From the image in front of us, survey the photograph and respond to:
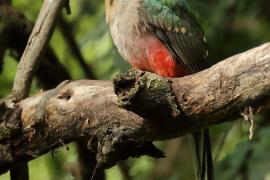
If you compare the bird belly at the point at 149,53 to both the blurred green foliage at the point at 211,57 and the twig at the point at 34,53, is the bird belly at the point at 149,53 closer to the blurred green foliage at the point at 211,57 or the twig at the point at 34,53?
the twig at the point at 34,53

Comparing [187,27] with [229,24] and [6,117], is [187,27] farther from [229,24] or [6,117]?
[229,24]

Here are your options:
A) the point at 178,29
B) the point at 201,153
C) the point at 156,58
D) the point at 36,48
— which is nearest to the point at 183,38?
the point at 178,29

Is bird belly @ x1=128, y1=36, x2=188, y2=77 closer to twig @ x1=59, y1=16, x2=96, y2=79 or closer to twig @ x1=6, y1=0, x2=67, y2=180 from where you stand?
twig @ x1=6, y1=0, x2=67, y2=180

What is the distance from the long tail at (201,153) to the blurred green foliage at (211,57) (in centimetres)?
7

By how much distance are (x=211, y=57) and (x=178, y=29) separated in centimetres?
120

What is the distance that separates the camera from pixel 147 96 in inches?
103

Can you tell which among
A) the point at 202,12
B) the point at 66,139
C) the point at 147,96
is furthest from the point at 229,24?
the point at 147,96

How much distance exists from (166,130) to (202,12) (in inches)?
86.1

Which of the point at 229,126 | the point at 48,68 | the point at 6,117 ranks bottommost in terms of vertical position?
the point at 229,126

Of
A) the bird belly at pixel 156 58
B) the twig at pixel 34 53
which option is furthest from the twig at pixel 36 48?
the bird belly at pixel 156 58

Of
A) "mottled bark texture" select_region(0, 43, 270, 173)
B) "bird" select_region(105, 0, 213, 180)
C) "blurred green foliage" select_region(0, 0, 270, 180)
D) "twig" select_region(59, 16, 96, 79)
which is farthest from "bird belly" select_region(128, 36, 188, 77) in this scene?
"twig" select_region(59, 16, 96, 79)

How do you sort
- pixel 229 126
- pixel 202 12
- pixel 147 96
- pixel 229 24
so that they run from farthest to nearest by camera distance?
pixel 229 24 → pixel 202 12 → pixel 229 126 → pixel 147 96

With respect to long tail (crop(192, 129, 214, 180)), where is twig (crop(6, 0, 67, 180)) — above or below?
above

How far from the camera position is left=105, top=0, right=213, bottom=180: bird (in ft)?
12.0
